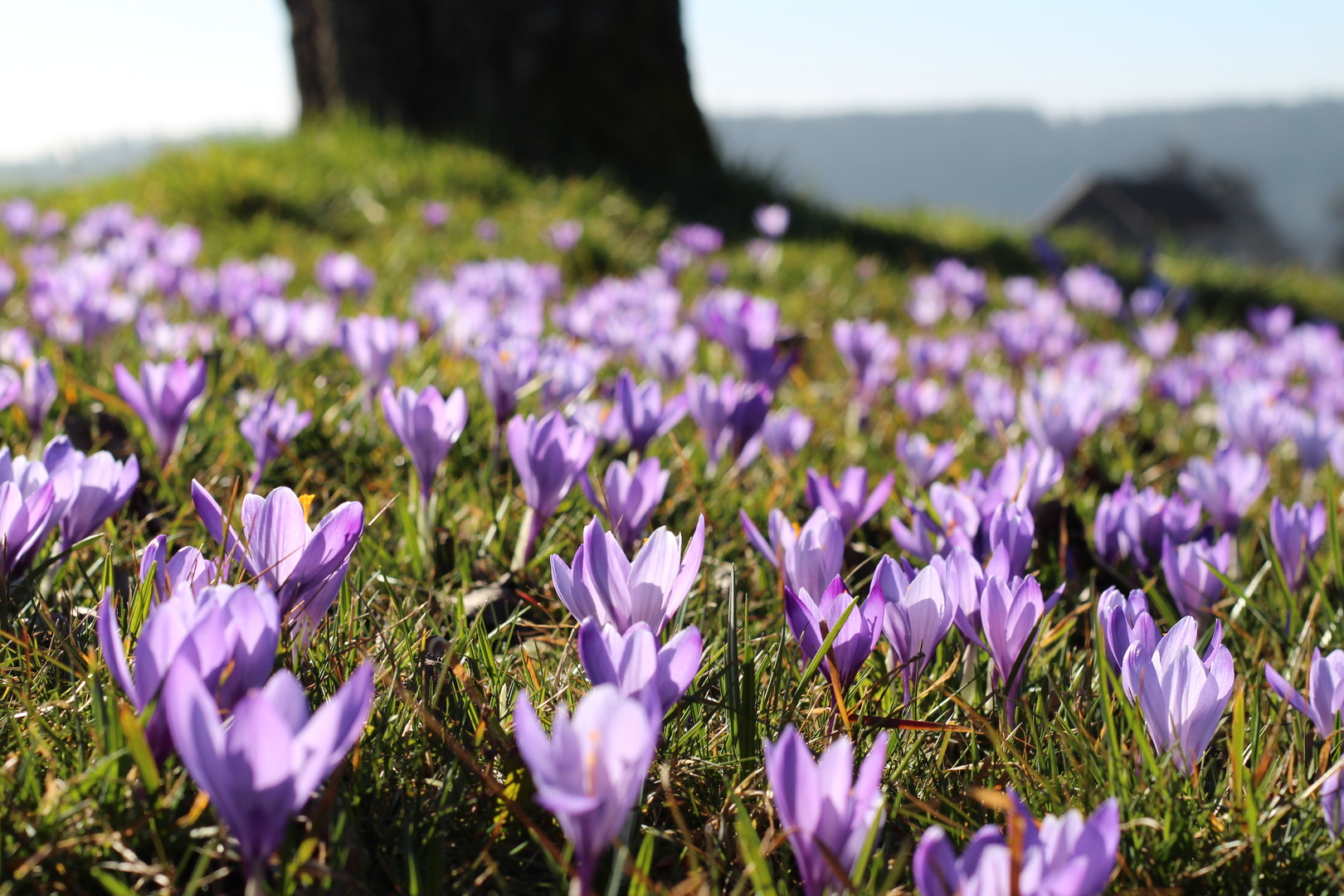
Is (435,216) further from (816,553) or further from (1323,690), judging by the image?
(1323,690)

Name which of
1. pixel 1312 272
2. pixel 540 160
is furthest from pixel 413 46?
pixel 1312 272

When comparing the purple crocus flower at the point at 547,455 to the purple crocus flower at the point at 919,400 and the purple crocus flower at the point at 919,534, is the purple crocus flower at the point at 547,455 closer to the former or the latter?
the purple crocus flower at the point at 919,534

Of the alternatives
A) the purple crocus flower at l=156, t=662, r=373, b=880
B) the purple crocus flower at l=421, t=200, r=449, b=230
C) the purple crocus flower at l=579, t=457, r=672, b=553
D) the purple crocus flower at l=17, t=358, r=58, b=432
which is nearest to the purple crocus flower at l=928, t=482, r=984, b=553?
the purple crocus flower at l=579, t=457, r=672, b=553

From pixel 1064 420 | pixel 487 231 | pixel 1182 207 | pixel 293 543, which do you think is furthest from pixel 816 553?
pixel 1182 207

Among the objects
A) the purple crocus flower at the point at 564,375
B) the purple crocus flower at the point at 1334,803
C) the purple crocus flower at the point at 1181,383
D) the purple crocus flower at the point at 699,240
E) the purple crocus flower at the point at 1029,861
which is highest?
the purple crocus flower at the point at 1029,861

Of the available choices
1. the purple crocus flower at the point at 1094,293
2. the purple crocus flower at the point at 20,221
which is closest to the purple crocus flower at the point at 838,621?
the purple crocus flower at the point at 1094,293

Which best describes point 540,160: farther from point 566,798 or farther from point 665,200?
point 566,798
